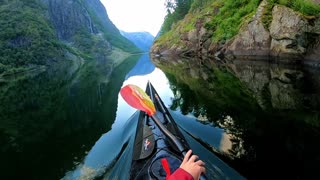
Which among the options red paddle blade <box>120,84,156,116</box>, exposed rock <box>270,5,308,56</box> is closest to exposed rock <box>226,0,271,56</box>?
exposed rock <box>270,5,308,56</box>

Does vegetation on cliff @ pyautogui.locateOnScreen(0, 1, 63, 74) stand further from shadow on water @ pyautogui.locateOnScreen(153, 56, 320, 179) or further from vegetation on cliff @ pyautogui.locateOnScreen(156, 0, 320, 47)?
shadow on water @ pyautogui.locateOnScreen(153, 56, 320, 179)

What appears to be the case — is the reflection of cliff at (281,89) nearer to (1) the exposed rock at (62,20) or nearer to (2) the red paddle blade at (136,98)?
(2) the red paddle blade at (136,98)

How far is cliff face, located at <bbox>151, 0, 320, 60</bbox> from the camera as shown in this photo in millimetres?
28047

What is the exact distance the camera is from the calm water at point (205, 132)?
28.1 ft

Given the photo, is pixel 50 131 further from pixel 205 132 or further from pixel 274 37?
pixel 274 37

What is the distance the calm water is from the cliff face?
8.60 m

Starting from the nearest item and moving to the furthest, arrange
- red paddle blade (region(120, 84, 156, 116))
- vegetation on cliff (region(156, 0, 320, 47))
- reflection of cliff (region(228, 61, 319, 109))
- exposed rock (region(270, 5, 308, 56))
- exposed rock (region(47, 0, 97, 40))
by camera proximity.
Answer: red paddle blade (region(120, 84, 156, 116)), reflection of cliff (region(228, 61, 319, 109)), exposed rock (region(270, 5, 308, 56)), vegetation on cliff (region(156, 0, 320, 47)), exposed rock (region(47, 0, 97, 40))

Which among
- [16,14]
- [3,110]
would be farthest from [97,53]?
[3,110]

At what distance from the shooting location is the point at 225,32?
1778 inches

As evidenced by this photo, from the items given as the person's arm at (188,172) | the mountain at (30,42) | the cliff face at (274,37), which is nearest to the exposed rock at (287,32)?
the cliff face at (274,37)

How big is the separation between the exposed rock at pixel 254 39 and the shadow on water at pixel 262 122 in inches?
546

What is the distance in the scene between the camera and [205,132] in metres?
11.4

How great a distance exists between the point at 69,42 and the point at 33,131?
6930 inches

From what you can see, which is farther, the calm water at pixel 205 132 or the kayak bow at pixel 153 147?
the calm water at pixel 205 132
